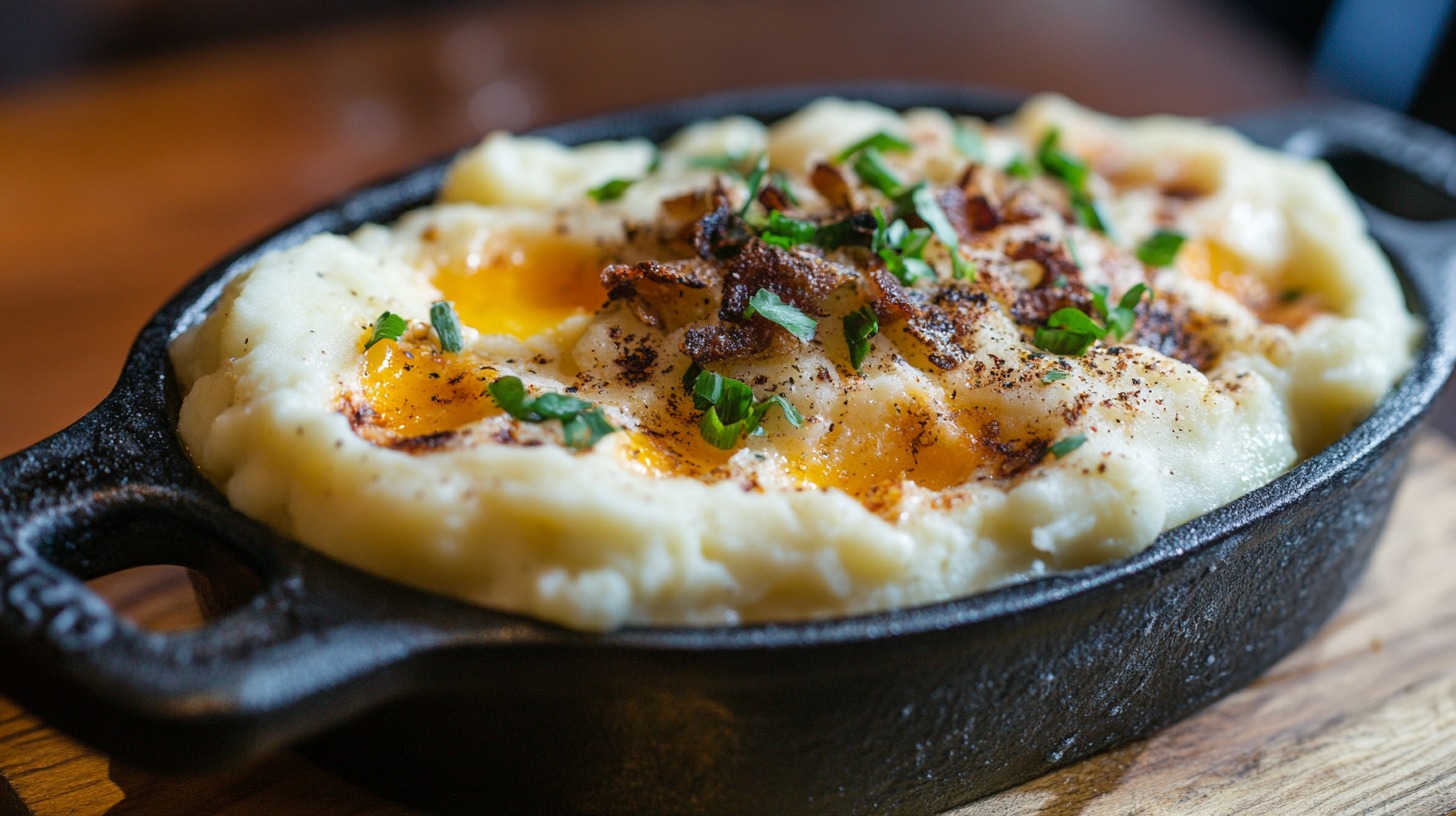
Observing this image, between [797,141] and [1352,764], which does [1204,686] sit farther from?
[797,141]

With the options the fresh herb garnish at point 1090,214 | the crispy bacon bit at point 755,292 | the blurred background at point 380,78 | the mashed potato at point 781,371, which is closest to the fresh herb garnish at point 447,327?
the mashed potato at point 781,371

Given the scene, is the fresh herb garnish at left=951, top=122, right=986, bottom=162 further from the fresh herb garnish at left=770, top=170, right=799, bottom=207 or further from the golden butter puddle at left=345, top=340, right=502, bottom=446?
the golden butter puddle at left=345, top=340, right=502, bottom=446

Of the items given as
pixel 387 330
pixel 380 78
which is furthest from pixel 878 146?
pixel 380 78

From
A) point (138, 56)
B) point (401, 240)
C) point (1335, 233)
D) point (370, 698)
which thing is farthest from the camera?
point (138, 56)

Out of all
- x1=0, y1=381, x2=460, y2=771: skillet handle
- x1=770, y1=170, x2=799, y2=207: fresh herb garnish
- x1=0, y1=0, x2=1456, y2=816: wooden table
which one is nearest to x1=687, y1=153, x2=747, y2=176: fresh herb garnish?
x1=770, y1=170, x2=799, y2=207: fresh herb garnish

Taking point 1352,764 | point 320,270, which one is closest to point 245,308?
point 320,270

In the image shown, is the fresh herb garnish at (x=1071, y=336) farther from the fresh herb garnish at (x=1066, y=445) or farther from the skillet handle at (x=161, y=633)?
the skillet handle at (x=161, y=633)

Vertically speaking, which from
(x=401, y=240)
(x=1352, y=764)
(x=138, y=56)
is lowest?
(x=1352, y=764)
